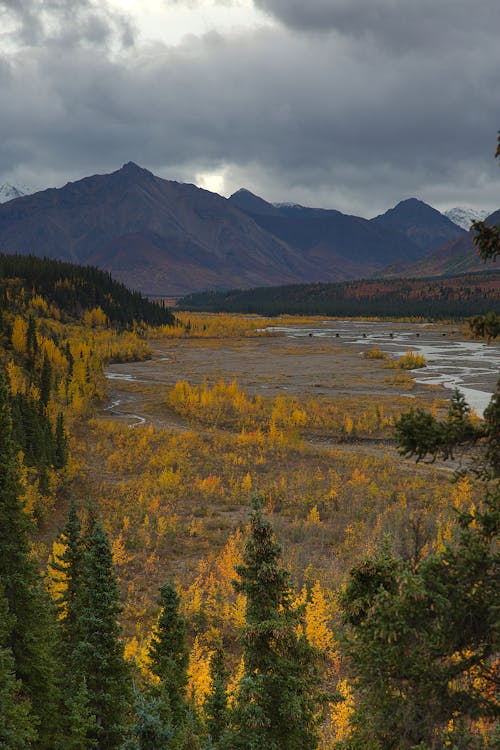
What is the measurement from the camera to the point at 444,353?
124 meters

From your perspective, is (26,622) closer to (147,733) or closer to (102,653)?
(102,653)

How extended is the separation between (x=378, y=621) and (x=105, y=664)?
27.5ft

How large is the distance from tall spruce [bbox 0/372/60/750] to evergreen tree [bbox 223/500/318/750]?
537cm

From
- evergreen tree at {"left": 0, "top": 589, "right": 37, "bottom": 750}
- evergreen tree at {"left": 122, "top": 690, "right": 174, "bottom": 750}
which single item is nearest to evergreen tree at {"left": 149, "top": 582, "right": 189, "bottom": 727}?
evergreen tree at {"left": 0, "top": 589, "right": 37, "bottom": 750}

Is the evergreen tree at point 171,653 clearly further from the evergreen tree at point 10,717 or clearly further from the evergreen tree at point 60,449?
the evergreen tree at point 60,449

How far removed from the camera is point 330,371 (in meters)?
97.4

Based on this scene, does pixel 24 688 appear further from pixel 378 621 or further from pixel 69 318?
pixel 69 318

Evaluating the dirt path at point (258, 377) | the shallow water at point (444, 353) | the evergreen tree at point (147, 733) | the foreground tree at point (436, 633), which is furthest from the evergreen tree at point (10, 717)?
the dirt path at point (258, 377)

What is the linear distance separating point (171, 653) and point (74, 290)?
499 feet

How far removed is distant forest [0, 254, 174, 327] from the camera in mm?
142375

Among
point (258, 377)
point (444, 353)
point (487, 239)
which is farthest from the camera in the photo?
point (444, 353)

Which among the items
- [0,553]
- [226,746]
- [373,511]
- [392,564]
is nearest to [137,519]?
[373,511]

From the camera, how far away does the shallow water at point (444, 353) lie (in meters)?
78.8

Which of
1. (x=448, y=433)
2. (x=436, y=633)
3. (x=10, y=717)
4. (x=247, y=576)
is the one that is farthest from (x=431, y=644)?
(x=10, y=717)
